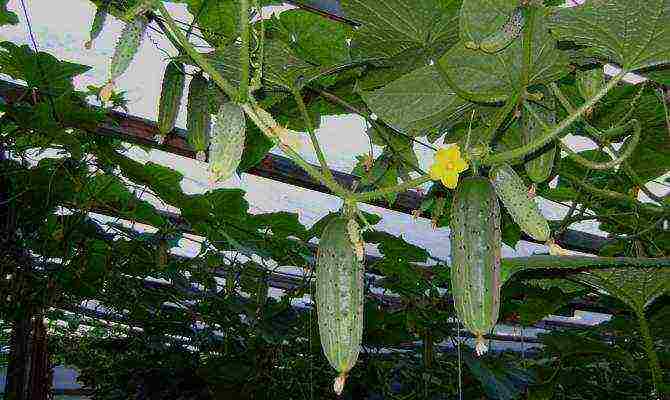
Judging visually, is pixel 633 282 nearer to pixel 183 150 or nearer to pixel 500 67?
pixel 500 67

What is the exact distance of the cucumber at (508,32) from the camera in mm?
1041

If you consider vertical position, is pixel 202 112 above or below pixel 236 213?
below

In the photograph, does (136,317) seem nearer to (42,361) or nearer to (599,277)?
(42,361)

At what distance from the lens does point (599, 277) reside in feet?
5.50

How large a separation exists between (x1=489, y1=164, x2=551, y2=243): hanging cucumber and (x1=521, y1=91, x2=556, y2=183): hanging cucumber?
0.22 meters

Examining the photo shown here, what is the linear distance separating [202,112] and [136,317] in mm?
6079

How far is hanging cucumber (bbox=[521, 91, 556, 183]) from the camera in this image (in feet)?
4.17

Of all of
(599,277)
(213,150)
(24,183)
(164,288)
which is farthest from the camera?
(164,288)

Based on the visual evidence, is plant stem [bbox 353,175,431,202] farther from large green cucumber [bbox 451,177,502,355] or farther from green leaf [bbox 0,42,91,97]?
green leaf [bbox 0,42,91,97]

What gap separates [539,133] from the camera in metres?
1.26

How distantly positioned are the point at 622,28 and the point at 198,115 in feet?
2.48

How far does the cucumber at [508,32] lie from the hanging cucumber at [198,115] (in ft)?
1.78

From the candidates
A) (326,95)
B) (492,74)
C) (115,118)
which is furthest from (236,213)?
(492,74)

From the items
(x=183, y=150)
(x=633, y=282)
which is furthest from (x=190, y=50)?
(x=183, y=150)
